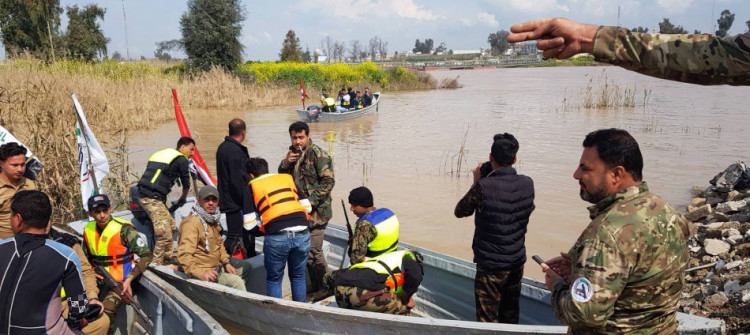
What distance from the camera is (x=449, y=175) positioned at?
1186 centimetres

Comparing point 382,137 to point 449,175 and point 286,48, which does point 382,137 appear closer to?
point 449,175

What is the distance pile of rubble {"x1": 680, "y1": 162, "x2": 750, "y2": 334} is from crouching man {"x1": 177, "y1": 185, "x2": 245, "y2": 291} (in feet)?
12.9

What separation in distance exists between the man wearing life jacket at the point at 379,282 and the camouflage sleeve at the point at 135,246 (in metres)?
1.64

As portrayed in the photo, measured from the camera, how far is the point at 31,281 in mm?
2658

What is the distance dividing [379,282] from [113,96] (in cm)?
1455

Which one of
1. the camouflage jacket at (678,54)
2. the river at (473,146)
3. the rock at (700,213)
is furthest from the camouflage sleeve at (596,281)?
the rock at (700,213)

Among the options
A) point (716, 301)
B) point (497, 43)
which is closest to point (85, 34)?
point (716, 301)

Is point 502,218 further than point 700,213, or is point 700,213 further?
point 700,213

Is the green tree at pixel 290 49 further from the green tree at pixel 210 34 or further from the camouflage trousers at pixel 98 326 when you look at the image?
the camouflage trousers at pixel 98 326

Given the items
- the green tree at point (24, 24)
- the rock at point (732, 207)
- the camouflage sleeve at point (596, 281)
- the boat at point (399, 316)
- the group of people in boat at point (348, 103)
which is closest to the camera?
the camouflage sleeve at point (596, 281)

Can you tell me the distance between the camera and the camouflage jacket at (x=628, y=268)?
1723 millimetres

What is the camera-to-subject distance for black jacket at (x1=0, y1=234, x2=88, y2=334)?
2635mm

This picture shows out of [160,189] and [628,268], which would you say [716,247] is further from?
[160,189]

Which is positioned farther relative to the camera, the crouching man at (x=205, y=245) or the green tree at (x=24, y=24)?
the green tree at (x=24, y=24)
